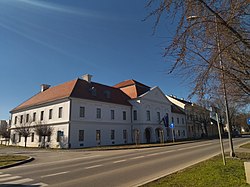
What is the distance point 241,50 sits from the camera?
535 centimetres

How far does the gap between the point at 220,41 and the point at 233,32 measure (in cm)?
60

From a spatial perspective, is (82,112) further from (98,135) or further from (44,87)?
(44,87)

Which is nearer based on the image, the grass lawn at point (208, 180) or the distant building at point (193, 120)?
the grass lawn at point (208, 180)

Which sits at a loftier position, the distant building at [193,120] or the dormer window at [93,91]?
the dormer window at [93,91]

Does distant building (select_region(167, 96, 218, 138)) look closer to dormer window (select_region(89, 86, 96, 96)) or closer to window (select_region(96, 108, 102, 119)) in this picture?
window (select_region(96, 108, 102, 119))

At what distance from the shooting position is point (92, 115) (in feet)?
104

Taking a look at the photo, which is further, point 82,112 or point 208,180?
point 82,112

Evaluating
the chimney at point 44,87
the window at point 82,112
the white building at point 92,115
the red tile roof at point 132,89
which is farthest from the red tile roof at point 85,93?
the chimney at point 44,87

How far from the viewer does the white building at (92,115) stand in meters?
29.6

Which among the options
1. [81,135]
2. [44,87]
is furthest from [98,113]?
[44,87]

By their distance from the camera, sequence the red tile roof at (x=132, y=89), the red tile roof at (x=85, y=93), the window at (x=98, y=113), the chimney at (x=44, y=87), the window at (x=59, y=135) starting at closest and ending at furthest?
the window at (x=59, y=135) → the red tile roof at (x=85, y=93) → the window at (x=98, y=113) → the red tile roof at (x=132, y=89) → the chimney at (x=44, y=87)

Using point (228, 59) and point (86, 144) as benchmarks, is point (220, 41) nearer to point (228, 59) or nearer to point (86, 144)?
point (228, 59)

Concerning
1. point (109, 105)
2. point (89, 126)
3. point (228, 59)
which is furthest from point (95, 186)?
point (109, 105)

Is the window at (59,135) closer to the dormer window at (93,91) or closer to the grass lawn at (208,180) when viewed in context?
the dormer window at (93,91)
